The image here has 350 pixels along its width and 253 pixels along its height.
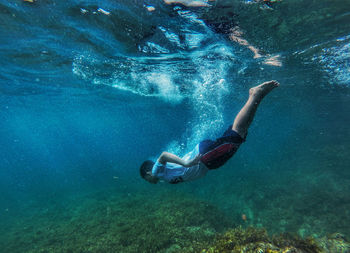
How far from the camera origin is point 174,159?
207 inches

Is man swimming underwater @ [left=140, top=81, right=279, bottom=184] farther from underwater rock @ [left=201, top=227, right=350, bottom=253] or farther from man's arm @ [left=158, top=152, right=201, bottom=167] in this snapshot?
underwater rock @ [left=201, top=227, right=350, bottom=253]

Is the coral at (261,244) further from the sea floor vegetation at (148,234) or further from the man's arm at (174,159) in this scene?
the man's arm at (174,159)

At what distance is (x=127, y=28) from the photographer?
32.5 ft

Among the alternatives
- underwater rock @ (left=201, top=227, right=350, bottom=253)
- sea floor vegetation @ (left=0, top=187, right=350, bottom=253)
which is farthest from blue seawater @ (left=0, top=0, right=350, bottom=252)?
underwater rock @ (left=201, top=227, right=350, bottom=253)

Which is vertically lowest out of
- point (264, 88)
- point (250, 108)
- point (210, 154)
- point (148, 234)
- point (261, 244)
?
point (148, 234)

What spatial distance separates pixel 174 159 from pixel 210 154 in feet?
3.45

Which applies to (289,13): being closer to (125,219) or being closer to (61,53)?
(61,53)

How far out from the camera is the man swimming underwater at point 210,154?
4898 millimetres

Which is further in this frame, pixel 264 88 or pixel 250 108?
pixel 264 88

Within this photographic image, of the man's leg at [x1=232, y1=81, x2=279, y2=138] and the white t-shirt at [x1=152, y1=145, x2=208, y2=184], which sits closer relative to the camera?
the man's leg at [x1=232, y1=81, x2=279, y2=138]

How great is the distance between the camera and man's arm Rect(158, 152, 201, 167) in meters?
5.27

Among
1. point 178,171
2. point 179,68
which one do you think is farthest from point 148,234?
point 179,68

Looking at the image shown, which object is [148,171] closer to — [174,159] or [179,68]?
[174,159]

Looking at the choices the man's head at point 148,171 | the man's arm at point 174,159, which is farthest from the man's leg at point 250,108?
the man's head at point 148,171
